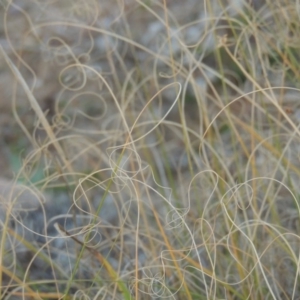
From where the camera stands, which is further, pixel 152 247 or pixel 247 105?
pixel 247 105

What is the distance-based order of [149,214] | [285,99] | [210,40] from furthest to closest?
[210,40], [285,99], [149,214]

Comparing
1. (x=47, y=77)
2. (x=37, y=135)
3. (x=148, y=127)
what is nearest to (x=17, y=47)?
(x=47, y=77)

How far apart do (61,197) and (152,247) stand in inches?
10.6

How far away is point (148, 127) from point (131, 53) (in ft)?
0.70

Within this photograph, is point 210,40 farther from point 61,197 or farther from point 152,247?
point 152,247

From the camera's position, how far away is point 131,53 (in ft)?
4.76

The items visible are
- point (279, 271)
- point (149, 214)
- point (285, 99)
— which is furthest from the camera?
point (285, 99)

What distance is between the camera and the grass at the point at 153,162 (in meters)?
0.95

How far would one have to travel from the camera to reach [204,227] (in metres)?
1.04

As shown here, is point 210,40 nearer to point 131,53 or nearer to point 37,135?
point 131,53

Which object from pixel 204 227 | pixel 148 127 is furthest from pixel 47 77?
pixel 204 227

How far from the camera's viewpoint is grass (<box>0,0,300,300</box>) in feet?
3.11

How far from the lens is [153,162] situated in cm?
125

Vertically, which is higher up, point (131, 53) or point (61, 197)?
point (131, 53)
